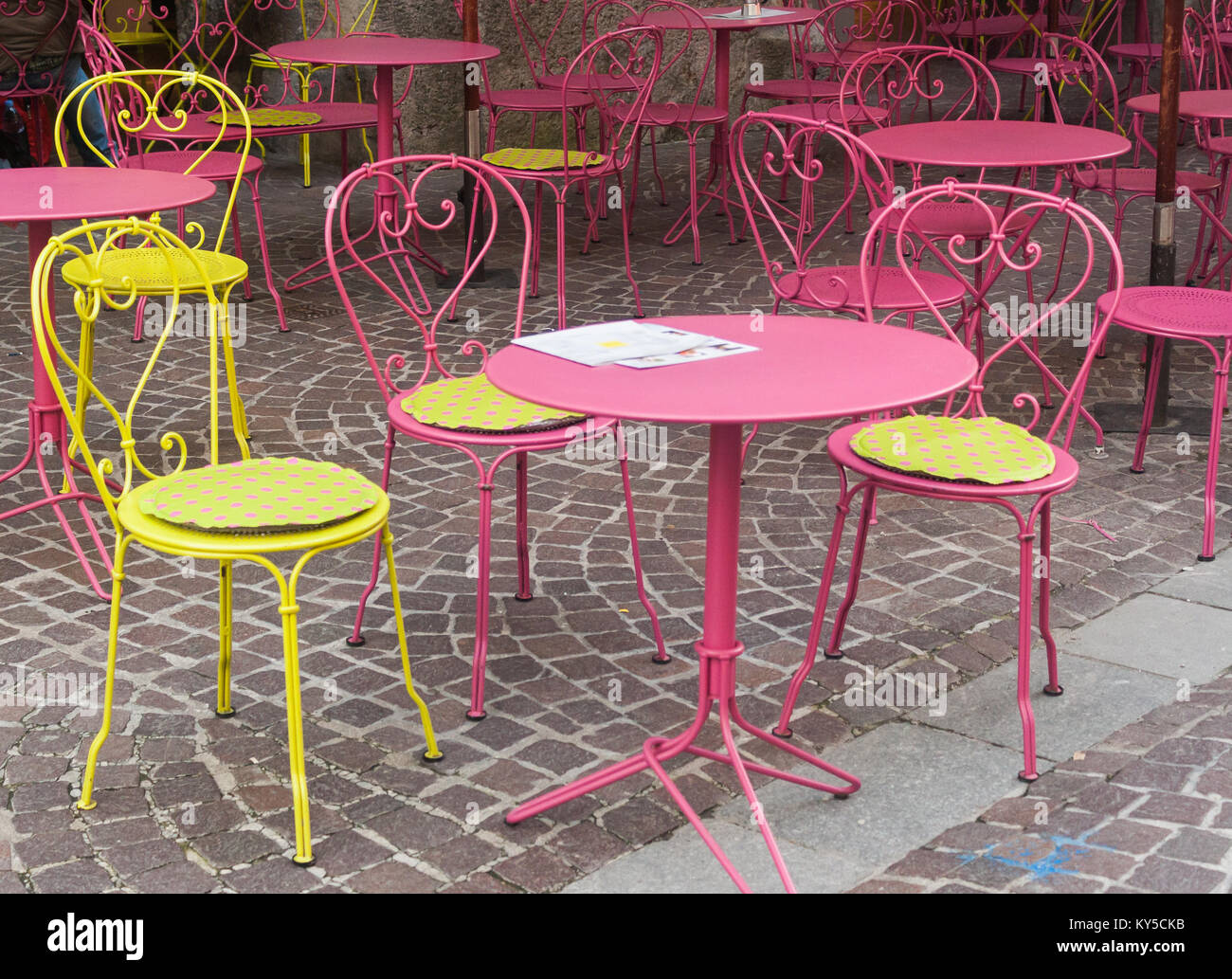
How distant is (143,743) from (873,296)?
7.79 feet

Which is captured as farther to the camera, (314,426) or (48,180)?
(314,426)

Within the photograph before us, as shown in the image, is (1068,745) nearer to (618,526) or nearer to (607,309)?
(618,526)

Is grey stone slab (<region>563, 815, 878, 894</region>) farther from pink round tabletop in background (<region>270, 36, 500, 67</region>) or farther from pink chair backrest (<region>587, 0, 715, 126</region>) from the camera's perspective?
pink chair backrest (<region>587, 0, 715, 126</region>)

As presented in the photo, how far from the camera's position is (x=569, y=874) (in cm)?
295

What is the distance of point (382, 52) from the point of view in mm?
6914

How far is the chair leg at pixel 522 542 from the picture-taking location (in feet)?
13.1

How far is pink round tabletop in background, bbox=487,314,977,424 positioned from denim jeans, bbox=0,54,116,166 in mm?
5714

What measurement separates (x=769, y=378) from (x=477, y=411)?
3.17 ft

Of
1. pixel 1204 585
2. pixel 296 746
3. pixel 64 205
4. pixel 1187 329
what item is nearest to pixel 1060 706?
pixel 1204 585

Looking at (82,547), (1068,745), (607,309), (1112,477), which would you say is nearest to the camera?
(1068,745)
